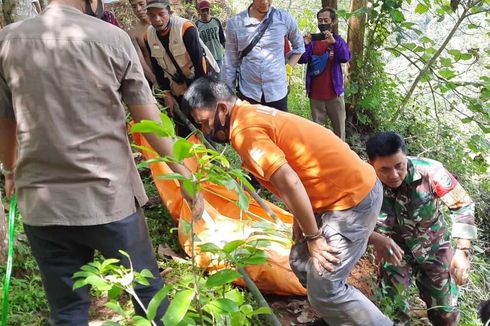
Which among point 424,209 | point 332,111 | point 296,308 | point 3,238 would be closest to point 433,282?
point 424,209

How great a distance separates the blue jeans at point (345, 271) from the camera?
2.36 meters

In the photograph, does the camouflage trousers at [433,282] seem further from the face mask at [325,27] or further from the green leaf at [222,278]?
the face mask at [325,27]

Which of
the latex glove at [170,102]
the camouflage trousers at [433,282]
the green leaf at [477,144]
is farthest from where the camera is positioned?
the green leaf at [477,144]

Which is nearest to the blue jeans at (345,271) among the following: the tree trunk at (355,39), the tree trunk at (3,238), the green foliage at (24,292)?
the green foliage at (24,292)

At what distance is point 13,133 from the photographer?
2.02 metres

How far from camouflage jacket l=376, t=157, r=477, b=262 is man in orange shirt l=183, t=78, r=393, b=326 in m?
0.52

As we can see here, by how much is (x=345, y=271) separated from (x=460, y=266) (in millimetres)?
799

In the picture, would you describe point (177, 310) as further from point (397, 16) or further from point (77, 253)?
point (397, 16)

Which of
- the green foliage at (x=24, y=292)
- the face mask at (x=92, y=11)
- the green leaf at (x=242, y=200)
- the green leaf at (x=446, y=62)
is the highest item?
the face mask at (x=92, y=11)

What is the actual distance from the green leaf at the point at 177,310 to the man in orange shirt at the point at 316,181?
3.28 feet

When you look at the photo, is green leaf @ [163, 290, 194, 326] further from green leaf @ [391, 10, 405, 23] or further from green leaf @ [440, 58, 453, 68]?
green leaf @ [391, 10, 405, 23]

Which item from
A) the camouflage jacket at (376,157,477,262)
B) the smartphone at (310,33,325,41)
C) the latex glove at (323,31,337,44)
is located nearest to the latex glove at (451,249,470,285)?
the camouflage jacket at (376,157,477,262)

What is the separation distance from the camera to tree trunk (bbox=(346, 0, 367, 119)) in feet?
21.2

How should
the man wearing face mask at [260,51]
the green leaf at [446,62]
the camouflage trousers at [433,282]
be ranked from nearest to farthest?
the camouflage trousers at [433,282], the man wearing face mask at [260,51], the green leaf at [446,62]
